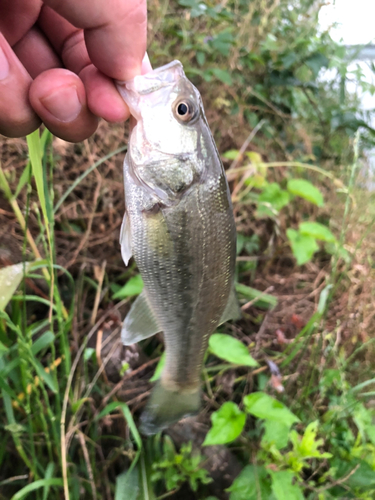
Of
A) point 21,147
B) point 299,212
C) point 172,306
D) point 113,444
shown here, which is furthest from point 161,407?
point 299,212

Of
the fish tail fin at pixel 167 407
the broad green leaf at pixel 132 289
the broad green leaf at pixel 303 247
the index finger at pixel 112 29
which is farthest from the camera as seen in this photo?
the broad green leaf at pixel 303 247

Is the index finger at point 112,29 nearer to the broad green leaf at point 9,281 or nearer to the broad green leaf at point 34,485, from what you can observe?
the broad green leaf at point 9,281

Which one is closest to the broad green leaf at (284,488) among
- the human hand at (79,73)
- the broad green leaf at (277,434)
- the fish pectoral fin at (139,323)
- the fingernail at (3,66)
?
the broad green leaf at (277,434)

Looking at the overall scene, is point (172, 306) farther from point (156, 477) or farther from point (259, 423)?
point (259, 423)

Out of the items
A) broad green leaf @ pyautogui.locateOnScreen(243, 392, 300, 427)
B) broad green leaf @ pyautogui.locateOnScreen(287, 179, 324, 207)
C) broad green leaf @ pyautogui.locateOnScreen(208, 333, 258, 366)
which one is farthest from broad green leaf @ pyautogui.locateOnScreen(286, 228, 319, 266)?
broad green leaf @ pyautogui.locateOnScreen(243, 392, 300, 427)

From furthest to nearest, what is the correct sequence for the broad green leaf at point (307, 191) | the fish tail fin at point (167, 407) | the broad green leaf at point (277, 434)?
the broad green leaf at point (307, 191) < the broad green leaf at point (277, 434) < the fish tail fin at point (167, 407)

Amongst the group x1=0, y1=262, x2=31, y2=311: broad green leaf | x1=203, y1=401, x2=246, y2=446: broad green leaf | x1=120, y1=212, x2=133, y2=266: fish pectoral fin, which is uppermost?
x1=120, y1=212, x2=133, y2=266: fish pectoral fin

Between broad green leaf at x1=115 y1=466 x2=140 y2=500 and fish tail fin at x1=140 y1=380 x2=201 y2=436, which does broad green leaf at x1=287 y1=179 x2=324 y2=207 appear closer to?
fish tail fin at x1=140 y1=380 x2=201 y2=436
